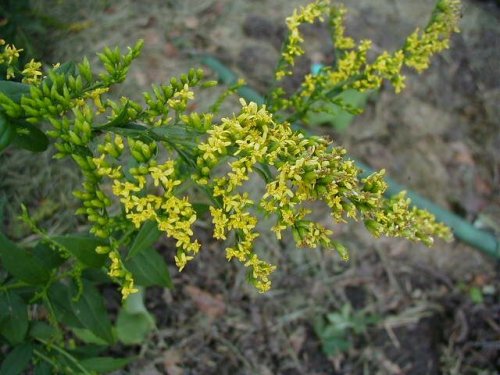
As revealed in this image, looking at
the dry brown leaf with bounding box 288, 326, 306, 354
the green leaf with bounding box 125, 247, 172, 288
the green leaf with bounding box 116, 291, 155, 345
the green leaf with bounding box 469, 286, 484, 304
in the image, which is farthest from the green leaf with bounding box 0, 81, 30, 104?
the green leaf with bounding box 469, 286, 484, 304

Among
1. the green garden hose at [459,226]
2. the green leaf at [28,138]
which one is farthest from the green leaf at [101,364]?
the green garden hose at [459,226]

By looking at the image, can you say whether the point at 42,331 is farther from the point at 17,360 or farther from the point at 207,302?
the point at 207,302

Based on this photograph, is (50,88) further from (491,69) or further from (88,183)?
(491,69)

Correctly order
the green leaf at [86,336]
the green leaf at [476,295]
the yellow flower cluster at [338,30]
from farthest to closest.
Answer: the green leaf at [476,295] < the green leaf at [86,336] < the yellow flower cluster at [338,30]

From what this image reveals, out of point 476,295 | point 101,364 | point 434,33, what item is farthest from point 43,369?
point 476,295

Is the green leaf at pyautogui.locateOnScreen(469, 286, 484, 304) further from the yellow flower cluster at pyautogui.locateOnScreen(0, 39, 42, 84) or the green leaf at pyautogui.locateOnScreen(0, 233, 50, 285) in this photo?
the yellow flower cluster at pyautogui.locateOnScreen(0, 39, 42, 84)

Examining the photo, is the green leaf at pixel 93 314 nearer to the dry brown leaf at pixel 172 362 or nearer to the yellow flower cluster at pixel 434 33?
the dry brown leaf at pixel 172 362
